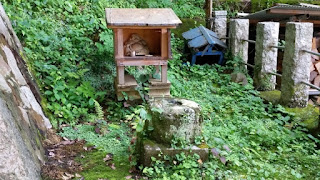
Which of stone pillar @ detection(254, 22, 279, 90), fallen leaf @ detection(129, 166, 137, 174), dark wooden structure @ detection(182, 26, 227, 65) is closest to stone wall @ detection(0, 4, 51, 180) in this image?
fallen leaf @ detection(129, 166, 137, 174)

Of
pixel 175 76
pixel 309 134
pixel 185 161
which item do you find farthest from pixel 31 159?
pixel 175 76

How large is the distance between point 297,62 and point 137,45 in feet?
8.73

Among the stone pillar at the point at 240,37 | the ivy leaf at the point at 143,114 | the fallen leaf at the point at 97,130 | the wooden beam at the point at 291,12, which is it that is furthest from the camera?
the stone pillar at the point at 240,37

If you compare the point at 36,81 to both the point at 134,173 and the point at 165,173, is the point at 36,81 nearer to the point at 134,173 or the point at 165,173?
the point at 134,173

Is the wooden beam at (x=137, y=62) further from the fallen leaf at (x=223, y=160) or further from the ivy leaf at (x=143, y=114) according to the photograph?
the fallen leaf at (x=223, y=160)

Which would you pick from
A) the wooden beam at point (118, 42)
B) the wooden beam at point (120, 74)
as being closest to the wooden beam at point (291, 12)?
the wooden beam at point (118, 42)

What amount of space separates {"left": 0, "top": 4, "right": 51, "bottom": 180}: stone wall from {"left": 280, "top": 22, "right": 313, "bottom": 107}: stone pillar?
3.84 m

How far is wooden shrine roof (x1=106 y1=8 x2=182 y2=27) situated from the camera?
15.1 ft

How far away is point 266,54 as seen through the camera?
19.9 ft

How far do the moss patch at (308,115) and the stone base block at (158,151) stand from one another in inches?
87.6

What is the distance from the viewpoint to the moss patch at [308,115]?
457cm

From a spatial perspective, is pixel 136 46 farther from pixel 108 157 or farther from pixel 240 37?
pixel 240 37

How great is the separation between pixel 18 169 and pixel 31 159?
0.39m

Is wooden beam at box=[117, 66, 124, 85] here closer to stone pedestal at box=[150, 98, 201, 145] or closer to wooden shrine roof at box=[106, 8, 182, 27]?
wooden shrine roof at box=[106, 8, 182, 27]
